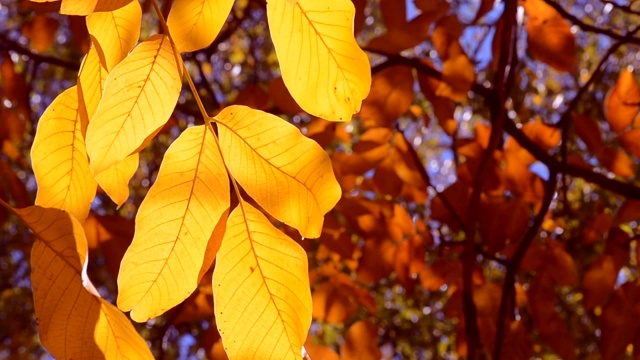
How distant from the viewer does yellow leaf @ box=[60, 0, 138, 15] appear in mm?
629

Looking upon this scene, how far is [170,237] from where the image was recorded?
678 mm

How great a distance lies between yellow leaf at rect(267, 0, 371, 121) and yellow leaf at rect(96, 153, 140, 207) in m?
0.23

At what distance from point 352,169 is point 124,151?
104 centimetres

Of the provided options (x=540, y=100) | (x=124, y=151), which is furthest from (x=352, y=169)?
(x=540, y=100)

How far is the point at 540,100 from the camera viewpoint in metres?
4.50

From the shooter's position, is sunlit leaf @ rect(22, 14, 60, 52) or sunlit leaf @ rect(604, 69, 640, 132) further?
sunlit leaf @ rect(22, 14, 60, 52)

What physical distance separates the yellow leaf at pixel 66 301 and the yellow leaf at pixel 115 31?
0.17m

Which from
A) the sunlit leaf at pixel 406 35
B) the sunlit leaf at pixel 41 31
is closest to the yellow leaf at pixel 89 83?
the sunlit leaf at pixel 406 35

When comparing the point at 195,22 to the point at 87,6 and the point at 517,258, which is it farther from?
the point at 517,258

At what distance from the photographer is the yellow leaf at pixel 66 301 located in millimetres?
652

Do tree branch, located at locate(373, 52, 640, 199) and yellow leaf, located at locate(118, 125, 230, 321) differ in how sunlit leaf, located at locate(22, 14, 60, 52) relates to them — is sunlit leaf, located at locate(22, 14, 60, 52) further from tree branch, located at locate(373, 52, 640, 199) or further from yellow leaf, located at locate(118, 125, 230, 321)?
yellow leaf, located at locate(118, 125, 230, 321)

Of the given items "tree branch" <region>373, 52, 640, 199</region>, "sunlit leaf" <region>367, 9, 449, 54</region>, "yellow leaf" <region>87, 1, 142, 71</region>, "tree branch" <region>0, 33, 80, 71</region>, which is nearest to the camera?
"yellow leaf" <region>87, 1, 142, 71</region>

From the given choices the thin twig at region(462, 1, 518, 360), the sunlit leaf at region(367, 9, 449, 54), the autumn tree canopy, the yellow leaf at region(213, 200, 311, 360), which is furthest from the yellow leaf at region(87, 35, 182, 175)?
the thin twig at region(462, 1, 518, 360)

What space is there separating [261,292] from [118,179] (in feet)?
0.81
